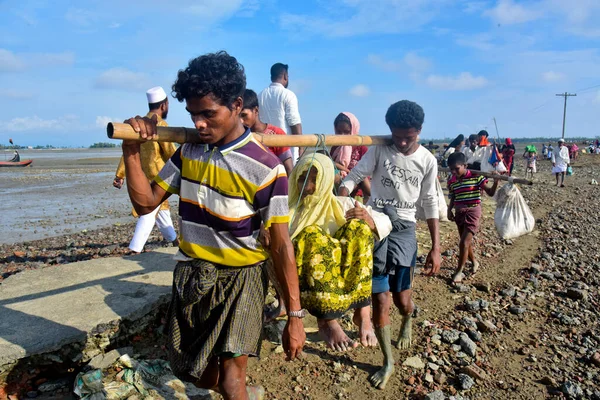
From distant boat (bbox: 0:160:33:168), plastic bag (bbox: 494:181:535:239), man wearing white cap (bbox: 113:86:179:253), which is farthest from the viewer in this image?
distant boat (bbox: 0:160:33:168)

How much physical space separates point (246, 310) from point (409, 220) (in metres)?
1.73

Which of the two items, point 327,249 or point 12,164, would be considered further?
point 12,164

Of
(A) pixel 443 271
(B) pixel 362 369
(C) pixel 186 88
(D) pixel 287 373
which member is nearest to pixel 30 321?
(D) pixel 287 373

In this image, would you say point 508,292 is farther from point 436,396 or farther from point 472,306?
point 436,396

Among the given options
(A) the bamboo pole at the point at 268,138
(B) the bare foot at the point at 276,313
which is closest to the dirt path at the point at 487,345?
(B) the bare foot at the point at 276,313

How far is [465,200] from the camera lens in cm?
583

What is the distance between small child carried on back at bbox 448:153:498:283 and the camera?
18.7 feet

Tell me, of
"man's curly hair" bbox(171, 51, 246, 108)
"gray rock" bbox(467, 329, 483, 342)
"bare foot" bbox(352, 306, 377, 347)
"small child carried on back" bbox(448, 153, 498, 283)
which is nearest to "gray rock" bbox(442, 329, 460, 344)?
"gray rock" bbox(467, 329, 483, 342)

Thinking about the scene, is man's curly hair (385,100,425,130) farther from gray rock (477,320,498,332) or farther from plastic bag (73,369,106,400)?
plastic bag (73,369,106,400)

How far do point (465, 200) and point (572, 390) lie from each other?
3.05m

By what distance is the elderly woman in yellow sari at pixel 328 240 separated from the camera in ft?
8.71

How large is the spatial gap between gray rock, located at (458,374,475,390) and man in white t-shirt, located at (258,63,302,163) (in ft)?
10.8

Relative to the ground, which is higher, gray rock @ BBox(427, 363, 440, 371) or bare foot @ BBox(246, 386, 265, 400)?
bare foot @ BBox(246, 386, 265, 400)

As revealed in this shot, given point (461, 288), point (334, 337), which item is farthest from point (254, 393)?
point (461, 288)
